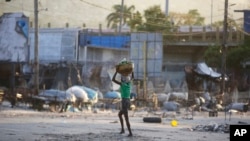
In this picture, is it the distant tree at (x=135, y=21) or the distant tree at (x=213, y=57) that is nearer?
the distant tree at (x=213, y=57)

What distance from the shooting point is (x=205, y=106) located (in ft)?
117

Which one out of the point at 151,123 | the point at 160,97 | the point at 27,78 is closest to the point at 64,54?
the point at 27,78

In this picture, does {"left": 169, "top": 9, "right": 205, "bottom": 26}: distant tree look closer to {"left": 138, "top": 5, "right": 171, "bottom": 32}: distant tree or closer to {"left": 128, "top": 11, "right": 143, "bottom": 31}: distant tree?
{"left": 138, "top": 5, "right": 171, "bottom": 32}: distant tree

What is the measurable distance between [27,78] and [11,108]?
17.6 metres

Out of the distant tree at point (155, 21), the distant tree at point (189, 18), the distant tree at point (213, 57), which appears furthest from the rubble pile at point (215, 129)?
the distant tree at point (189, 18)

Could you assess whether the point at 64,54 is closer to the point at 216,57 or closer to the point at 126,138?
the point at 216,57

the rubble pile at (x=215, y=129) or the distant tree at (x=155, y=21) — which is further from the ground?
the distant tree at (x=155, y=21)

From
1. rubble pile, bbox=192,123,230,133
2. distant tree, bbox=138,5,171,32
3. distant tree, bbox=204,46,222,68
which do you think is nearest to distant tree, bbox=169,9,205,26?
distant tree, bbox=138,5,171,32

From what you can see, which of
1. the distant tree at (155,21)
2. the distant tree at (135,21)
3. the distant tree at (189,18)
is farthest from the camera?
the distant tree at (189,18)

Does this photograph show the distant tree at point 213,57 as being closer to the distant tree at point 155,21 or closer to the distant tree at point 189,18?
the distant tree at point 155,21

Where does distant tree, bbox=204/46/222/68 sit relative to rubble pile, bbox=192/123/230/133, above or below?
above

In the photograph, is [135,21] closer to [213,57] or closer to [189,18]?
[189,18]

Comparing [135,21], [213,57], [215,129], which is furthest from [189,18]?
[215,129]

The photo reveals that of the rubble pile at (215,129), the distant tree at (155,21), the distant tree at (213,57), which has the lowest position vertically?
the rubble pile at (215,129)
